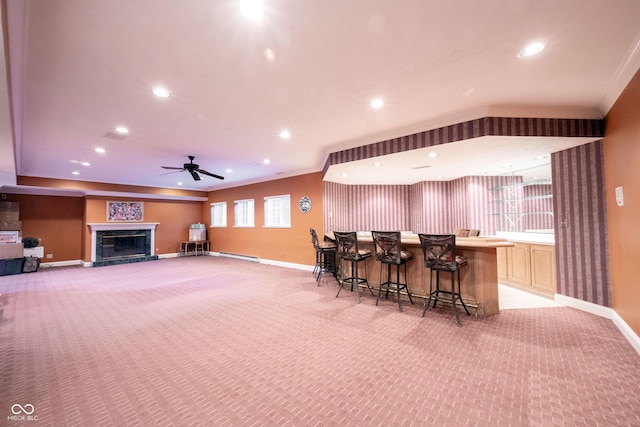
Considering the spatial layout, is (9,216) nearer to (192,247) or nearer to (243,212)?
(192,247)

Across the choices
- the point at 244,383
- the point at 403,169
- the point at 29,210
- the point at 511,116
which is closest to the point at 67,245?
the point at 29,210

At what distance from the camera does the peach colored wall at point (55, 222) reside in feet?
24.1

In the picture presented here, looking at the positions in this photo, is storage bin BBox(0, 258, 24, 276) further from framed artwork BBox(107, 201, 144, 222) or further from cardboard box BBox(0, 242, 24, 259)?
framed artwork BBox(107, 201, 144, 222)

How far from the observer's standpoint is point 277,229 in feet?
24.7

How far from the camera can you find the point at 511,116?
3.14 m

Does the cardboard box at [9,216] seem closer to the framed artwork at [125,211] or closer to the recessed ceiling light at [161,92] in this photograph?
the framed artwork at [125,211]

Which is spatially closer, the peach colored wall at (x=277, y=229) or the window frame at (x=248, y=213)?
the peach colored wall at (x=277, y=229)

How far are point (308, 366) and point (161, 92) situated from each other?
10.4 feet

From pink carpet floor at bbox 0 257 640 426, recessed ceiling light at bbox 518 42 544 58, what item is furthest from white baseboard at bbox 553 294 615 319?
recessed ceiling light at bbox 518 42 544 58

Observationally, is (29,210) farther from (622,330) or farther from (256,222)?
(622,330)

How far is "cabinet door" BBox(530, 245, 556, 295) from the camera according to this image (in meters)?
3.92

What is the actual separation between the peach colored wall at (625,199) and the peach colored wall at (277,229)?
490 cm

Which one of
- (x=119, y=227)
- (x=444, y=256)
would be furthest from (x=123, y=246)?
(x=444, y=256)

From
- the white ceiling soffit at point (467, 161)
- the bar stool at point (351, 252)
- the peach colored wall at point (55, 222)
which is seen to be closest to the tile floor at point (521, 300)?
the bar stool at point (351, 252)
